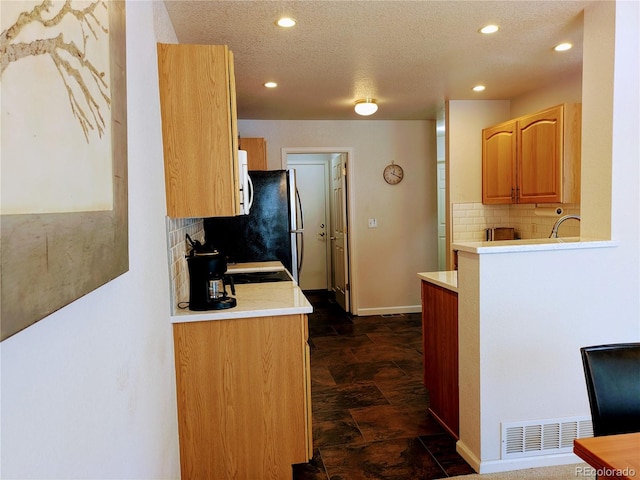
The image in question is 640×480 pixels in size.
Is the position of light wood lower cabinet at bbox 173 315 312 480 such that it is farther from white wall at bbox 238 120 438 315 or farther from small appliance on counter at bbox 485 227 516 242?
white wall at bbox 238 120 438 315

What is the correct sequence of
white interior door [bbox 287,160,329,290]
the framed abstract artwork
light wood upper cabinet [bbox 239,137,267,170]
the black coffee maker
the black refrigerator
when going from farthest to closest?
white interior door [bbox 287,160,329,290]
light wood upper cabinet [bbox 239,137,267,170]
the black refrigerator
the black coffee maker
the framed abstract artwork

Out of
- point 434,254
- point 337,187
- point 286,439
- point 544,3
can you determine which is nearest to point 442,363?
point 286,439

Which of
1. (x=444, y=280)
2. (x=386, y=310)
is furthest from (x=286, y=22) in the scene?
(x=386, y=310)

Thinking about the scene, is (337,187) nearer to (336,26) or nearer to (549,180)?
(549,180)

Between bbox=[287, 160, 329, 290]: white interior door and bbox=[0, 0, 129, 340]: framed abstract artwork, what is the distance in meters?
6.23

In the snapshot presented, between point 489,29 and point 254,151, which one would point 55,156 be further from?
point 254,151

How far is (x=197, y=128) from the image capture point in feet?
6.57

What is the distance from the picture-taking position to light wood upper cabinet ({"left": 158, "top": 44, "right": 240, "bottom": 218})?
1966 mm

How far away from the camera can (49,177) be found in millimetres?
686

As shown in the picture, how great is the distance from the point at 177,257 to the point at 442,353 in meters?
1.66

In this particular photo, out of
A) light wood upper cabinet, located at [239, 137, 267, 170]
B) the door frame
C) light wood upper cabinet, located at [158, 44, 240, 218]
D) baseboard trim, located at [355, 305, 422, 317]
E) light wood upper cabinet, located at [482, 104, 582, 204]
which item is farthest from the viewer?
baseboard trim, located at [355, 305, 422, 317]

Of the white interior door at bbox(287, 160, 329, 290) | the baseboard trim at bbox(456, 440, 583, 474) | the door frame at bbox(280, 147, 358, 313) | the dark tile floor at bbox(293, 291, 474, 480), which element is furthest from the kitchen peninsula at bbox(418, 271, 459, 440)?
the white interior door at bbox(287, 160, 329, 290)

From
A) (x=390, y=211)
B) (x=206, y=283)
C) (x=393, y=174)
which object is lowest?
(x=206, y=283)

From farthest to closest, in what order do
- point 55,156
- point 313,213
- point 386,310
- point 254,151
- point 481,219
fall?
1. point 313,213
2. point 386,310
3. point 481,219
4. point 254,151
5. point 55,156
